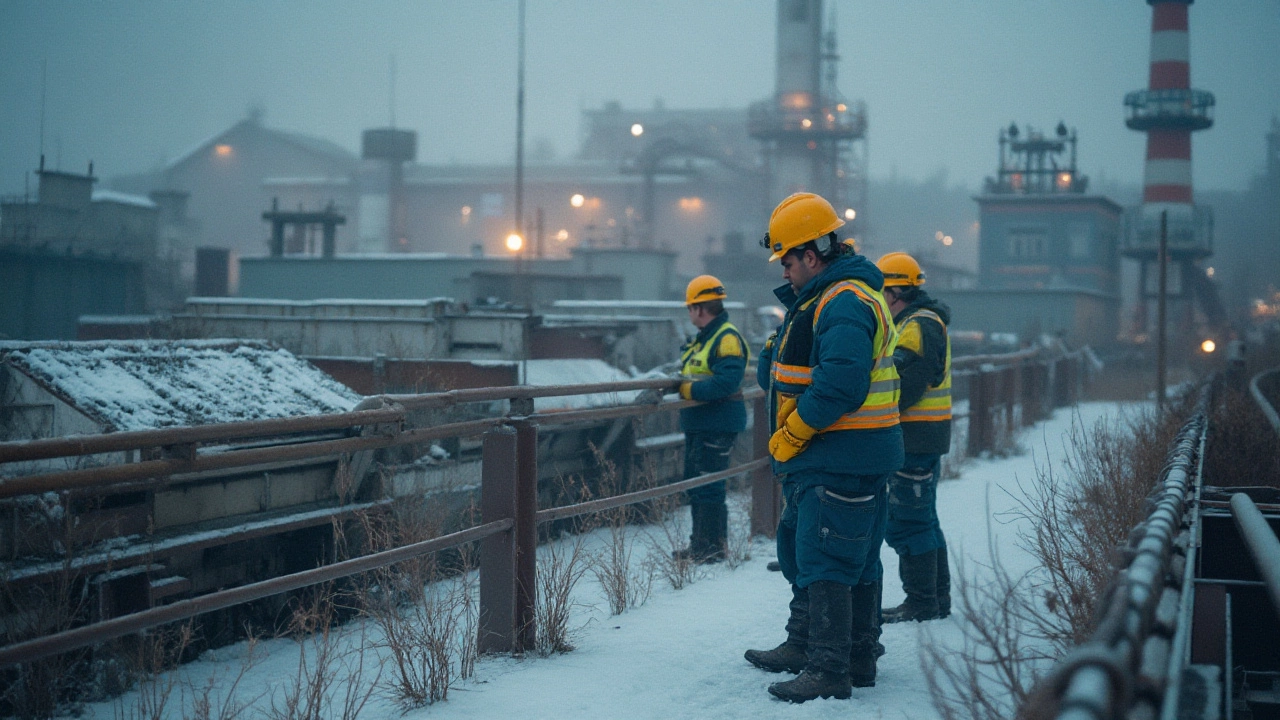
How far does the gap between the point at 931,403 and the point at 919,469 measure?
1.17ft

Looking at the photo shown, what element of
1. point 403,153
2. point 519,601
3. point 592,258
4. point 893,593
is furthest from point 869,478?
point 403,153

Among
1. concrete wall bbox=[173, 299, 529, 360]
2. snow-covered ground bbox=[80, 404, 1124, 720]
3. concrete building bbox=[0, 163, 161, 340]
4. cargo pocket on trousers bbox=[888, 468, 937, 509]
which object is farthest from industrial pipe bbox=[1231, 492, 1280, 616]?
concrete building bbox=[0, 163, 161, 340]

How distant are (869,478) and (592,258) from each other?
121 feet

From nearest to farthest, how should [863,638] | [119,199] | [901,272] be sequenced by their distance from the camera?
[863,638] → [901,272] → [119,199]

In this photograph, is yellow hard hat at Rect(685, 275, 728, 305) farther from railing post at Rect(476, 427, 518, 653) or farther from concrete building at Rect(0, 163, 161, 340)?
concrete building at Rect(0, 163, 161, 340)

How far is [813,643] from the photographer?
420 centimetres

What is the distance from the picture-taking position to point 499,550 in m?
4.62

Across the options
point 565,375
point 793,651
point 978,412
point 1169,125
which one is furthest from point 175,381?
point 1169,125

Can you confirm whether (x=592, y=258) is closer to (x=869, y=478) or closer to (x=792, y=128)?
(x=792, y=128)

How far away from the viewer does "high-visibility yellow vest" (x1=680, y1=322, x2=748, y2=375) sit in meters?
6.89

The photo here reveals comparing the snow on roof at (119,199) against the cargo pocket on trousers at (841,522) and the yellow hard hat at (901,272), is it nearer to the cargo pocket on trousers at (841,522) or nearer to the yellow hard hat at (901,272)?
the yellow hard hat at (901,272)

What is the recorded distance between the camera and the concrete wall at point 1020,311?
128 ft

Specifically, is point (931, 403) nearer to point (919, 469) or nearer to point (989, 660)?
point (919, 469)

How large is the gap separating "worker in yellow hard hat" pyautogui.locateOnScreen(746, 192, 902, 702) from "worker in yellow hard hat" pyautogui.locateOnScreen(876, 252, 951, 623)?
3.89ft
